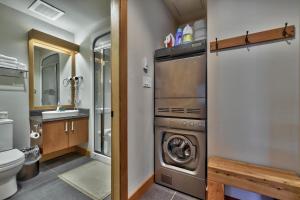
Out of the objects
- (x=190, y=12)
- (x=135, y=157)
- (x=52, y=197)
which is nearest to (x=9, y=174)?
(x=52, y=197)

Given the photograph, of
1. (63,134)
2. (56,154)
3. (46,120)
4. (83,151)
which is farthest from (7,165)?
(83,151)

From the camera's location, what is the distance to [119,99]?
121cm

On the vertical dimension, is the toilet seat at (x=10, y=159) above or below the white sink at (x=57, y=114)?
below

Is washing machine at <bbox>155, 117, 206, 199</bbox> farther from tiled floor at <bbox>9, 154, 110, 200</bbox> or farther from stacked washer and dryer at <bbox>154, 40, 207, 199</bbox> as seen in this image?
tiled floor at <bbox>9, 154, 110, 200</bbox>

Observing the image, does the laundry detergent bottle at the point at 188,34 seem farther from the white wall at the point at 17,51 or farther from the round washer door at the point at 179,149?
the white wall at the point at 17,51

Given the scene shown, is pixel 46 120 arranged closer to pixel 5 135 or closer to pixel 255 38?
pixel 5 135

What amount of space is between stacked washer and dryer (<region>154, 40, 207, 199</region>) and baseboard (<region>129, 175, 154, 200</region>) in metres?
0.09

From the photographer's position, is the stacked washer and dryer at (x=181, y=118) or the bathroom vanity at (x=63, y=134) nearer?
the stacked washer and dryer at (x=181, y=118)

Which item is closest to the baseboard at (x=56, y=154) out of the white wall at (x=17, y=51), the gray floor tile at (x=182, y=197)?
the white wall at (x=17, y=51)

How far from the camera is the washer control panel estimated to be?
1489 mm

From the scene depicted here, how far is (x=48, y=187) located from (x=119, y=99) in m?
1.50

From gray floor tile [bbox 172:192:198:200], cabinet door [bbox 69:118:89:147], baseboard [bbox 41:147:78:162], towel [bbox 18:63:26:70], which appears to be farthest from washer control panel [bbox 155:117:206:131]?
towel [bbox 18:63:26:70]

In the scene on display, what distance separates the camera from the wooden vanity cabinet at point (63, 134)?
2.03m

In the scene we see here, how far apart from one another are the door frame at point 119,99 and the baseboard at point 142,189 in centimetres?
19
